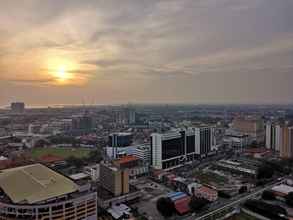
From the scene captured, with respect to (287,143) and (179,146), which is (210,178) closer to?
(179,146)

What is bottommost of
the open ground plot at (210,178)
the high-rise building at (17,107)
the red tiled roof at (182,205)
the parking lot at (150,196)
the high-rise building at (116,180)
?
the parking lot at (150,196)

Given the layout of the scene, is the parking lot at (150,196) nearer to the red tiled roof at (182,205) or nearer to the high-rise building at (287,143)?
the red tiled roof at (182,205)

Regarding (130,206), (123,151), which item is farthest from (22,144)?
(130,206)

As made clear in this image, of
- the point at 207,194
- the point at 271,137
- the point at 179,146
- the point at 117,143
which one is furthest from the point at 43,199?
the point at 271,137

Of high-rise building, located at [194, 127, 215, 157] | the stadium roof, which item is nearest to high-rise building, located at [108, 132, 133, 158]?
high-rise building, located at [194, 127, 215, 157]

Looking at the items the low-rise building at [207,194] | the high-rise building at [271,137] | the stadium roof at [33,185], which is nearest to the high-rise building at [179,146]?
the low-rise building at [207,194]

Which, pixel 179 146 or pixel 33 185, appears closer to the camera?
pixel 33 185
